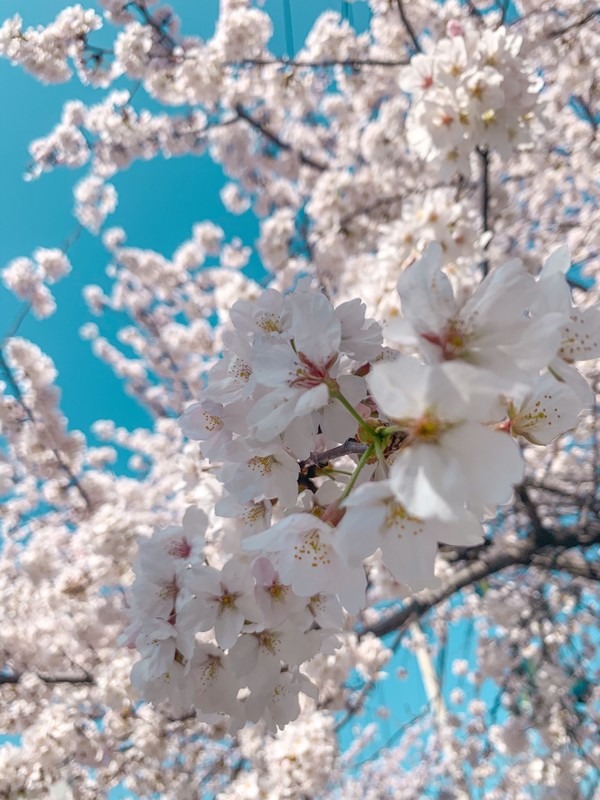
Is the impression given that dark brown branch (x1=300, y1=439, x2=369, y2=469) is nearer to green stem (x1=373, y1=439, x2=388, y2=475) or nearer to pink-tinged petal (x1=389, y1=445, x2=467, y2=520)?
green stem (x1=373, y1=439, x2=388, y2=475)

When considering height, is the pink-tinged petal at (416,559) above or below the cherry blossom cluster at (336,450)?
below

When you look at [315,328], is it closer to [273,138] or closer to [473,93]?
[473,93]

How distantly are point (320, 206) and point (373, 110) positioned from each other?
206cm

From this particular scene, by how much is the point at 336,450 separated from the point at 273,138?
5009 millimetres

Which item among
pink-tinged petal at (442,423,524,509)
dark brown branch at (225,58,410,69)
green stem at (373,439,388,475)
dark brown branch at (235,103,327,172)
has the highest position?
dark brown branch at (235,103,327,172)

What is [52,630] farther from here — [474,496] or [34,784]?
[474,496]

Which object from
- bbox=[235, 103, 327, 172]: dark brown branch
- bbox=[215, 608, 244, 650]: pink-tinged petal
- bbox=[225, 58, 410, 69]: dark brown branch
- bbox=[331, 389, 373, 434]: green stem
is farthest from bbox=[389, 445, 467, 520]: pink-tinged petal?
bbox=[235, 103, 327, 172]: dark brown branch

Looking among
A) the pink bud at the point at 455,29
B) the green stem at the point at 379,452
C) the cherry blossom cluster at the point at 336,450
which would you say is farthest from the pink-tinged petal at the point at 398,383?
the pink bud at the point at 455,29

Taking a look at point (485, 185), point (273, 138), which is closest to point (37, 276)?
point (273, 138)

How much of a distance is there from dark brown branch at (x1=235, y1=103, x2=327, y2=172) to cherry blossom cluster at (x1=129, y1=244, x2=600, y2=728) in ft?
14.1

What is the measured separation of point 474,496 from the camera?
0.56 metres

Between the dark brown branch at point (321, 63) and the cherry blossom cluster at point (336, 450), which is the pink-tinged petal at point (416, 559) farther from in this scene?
the dark brown branch at point (321, 63)

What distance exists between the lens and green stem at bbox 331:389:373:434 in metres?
0.70

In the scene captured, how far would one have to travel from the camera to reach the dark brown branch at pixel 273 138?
14.9 feet
